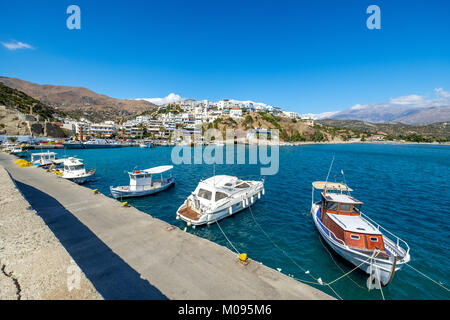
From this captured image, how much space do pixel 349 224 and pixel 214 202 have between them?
9.84 metres

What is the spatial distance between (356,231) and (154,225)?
12.1 m

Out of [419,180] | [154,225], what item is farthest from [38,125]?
[419,180]

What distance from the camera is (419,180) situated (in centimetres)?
3341

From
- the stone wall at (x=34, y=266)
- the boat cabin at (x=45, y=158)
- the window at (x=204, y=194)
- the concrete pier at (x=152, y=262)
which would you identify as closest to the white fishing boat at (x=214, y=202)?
the window at (x=204, y=194)

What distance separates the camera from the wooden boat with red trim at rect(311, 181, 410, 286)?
9.52 m

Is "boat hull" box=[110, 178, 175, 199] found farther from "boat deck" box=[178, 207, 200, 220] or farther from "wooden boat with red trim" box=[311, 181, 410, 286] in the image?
"wooden boat with red trim" box=[311, 181, 410, 286]

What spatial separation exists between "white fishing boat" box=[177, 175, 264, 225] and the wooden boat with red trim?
7.24m

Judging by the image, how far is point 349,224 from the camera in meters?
11.8

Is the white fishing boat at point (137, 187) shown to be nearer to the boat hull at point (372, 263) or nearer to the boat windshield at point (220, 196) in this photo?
the boat windshield at point (220, 196)

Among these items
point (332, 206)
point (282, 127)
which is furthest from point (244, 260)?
point (282, 127)

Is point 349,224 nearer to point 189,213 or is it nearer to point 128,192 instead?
point 189,213

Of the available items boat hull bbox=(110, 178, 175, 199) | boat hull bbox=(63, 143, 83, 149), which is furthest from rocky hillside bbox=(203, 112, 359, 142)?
boat hull bbox=(110, 178, 175, 199)

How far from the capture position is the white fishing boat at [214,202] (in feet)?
51.9

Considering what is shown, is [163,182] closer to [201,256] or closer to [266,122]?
[201,256]
